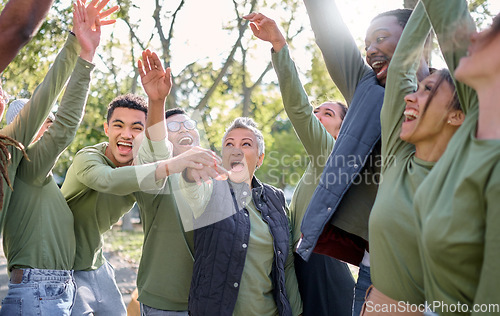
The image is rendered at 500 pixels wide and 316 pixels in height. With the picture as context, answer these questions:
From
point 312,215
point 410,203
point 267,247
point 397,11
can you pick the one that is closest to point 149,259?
point 267,247

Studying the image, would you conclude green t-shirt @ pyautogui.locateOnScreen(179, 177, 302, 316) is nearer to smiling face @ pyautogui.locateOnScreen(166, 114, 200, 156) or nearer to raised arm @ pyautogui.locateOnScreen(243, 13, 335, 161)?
smiling face @ pyautogui.locateOnScreen(166, 114, 200, 156)

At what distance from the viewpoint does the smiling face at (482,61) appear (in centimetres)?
177

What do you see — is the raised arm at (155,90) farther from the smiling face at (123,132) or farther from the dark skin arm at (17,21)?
the dark skin arm at (17,21)

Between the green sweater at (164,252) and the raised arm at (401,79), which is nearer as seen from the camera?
the raised arm at (401,79)

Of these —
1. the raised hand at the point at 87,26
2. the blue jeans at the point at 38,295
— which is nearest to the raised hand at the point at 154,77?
the raised hand at the point at 87,26

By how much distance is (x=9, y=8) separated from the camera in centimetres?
182

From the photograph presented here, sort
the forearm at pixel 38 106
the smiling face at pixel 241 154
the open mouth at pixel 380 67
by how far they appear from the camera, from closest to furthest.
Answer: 1. the open mouth at pixel 380 67
2. the forearm at pixel 38 106
3. the smiling face at pixel 241 154

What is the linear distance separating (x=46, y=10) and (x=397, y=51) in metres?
1.53

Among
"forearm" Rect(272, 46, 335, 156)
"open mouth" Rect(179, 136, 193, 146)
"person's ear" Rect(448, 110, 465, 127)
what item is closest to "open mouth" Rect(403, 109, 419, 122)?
"person's ear" Rect(448, 110, 465, 127)

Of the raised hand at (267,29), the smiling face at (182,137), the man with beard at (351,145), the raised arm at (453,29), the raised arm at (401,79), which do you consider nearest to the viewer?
the raised arm at (453,29)

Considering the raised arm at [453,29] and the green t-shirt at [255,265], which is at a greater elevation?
the raised arm at [453,29]

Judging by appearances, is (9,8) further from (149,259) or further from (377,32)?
(149,259)

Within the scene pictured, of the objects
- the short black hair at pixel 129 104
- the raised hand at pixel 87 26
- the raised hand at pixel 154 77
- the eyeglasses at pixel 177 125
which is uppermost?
the raised hand at pixel 87 26

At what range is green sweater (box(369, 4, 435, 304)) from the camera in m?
2.13
